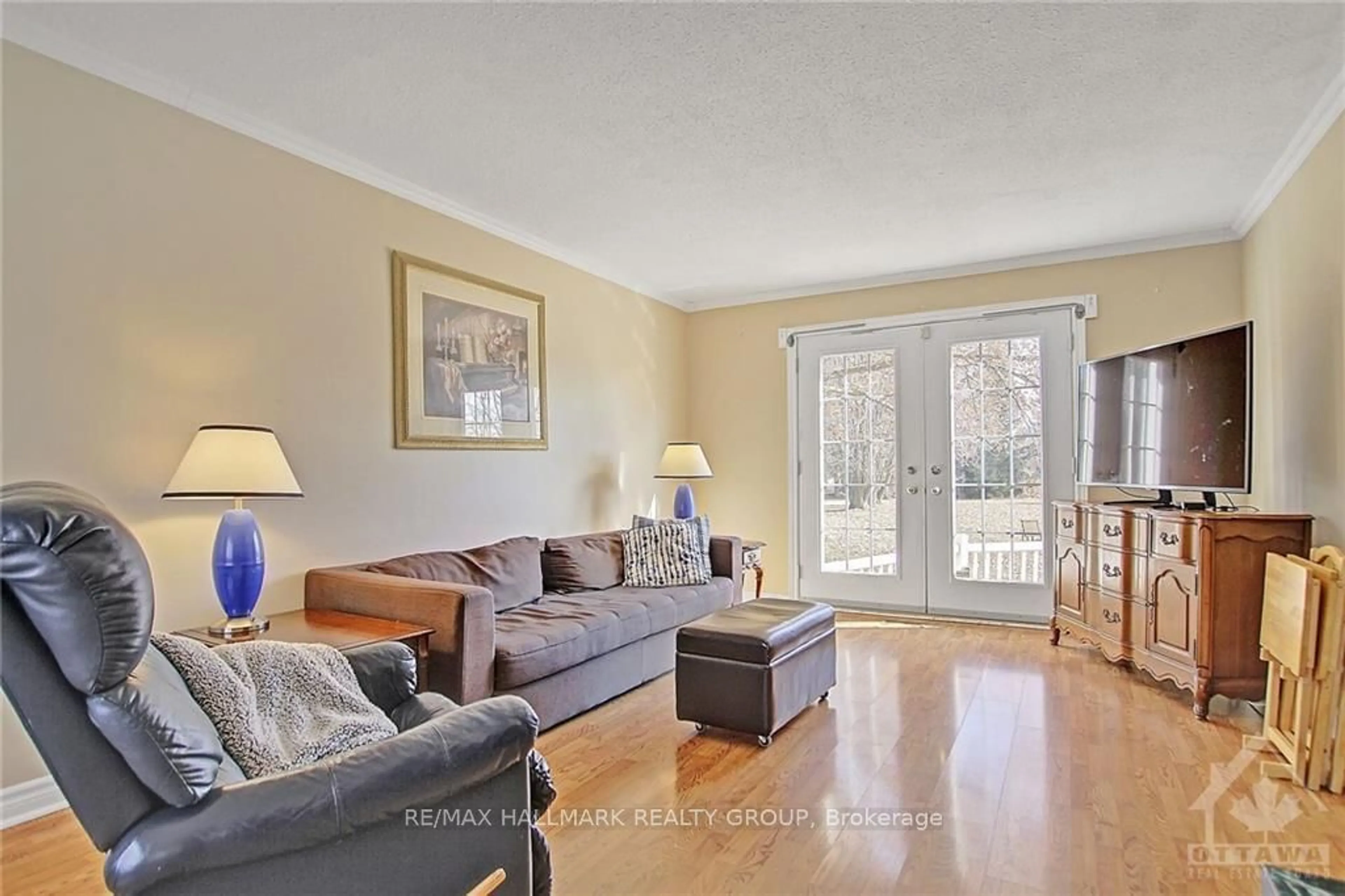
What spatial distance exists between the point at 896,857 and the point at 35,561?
2.03 meters

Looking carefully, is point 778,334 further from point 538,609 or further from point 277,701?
point 277,701

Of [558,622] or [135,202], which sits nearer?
[135,202]

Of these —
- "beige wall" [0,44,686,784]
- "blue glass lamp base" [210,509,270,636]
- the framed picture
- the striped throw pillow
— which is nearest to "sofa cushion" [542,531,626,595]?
the striped throw pillow

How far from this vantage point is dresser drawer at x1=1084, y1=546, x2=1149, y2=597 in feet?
11.8

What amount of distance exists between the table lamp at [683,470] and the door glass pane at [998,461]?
171 cm

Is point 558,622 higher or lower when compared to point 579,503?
lower

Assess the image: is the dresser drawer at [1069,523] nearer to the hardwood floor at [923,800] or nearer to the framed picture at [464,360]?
the hardwood floor at [923,800]

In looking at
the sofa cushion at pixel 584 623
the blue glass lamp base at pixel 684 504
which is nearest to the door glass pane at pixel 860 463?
the blue glass lamp base at pixel 684 504

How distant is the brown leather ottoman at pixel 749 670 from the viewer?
9.41 feet

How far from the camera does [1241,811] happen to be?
2.30m

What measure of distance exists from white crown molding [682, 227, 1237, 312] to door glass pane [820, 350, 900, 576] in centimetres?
50

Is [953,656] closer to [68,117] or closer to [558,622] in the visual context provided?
[558,622]

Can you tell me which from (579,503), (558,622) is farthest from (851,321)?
(558,622)

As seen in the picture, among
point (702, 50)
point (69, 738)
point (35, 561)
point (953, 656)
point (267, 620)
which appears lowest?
point (953, 656)
